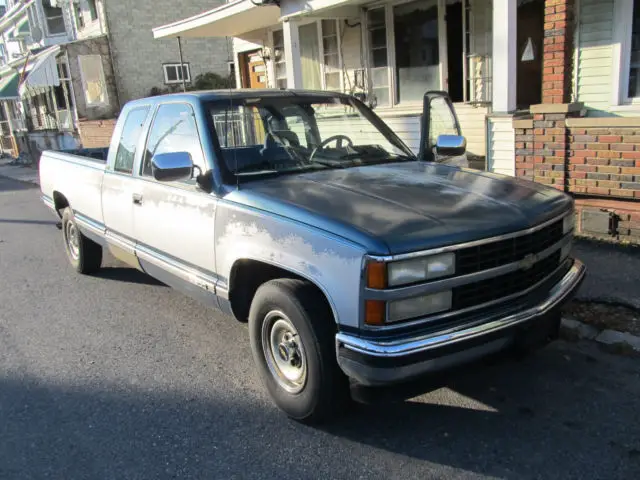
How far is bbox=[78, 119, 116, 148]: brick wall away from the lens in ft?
57.0

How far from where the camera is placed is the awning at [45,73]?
71.4 feet

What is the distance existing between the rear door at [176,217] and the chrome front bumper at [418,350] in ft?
4.44

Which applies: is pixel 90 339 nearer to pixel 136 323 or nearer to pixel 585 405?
pixel 136 323

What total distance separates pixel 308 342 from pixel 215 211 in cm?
115

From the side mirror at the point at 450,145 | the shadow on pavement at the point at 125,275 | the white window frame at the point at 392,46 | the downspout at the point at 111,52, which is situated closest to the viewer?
the side mirror at the point at 450,145

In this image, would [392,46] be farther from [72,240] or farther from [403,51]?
[72,240]

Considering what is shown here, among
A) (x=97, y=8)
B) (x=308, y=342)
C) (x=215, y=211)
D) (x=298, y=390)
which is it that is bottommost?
(x=298, y=390)

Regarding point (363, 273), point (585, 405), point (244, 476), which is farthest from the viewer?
point (585, 405)

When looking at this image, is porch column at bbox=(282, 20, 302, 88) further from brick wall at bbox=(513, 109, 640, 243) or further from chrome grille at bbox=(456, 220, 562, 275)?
chrome grille at bbox=(456, 220, 562, 275)

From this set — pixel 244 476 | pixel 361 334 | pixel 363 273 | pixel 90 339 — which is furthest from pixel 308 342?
pixel 90 339

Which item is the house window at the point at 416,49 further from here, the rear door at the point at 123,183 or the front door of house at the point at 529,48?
the rear door at the point at 123,183

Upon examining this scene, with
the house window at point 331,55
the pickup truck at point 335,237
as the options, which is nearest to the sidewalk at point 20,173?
the house window at point 331,55

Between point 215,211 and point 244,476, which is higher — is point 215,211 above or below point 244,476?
above

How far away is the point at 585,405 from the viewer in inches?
132
